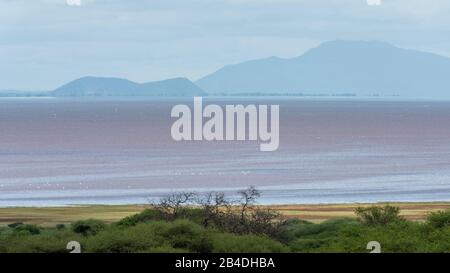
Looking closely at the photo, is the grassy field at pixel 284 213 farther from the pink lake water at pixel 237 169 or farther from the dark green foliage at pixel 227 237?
the dark green foliage at pixel 227 237

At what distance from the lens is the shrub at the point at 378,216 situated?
742 inches

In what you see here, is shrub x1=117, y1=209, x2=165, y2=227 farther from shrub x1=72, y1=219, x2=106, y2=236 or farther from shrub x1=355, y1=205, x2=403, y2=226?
shrub x1=355, y1=205, x2=403, y2=226

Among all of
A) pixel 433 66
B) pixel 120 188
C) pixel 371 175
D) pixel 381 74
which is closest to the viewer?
pixel 433 66

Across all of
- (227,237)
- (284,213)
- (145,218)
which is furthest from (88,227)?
(284,213)

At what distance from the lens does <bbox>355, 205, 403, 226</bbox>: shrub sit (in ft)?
61.9

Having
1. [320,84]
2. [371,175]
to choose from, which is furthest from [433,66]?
[371,175]

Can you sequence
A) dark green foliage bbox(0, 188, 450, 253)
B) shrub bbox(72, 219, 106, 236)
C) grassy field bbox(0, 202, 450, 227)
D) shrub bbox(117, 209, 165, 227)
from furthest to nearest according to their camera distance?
1. grassy field bbox(0, 202, 450, 227)
2. shrub bbox(117, 209, 165, 227)
3. shrub bbox(72, 219, 106, 236)
4. dark green foliage bbox(0, 188, 450, 253)

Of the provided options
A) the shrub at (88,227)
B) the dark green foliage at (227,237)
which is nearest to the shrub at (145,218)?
the dark green foliage at (227,237)

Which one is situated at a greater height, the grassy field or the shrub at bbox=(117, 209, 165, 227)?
the grassy field

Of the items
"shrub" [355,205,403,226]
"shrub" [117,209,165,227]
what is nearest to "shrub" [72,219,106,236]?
"shrub" [117,209,165,227]
